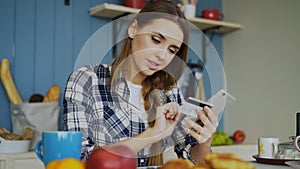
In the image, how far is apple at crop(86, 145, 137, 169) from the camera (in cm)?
57

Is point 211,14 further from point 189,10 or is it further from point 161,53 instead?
point 161,53

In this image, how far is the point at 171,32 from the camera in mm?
962

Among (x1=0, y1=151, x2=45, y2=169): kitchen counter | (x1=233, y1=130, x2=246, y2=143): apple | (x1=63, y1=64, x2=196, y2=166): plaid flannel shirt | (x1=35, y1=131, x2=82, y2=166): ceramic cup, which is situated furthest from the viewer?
(x1=233, y1=130, x2=246, y2=143): apple

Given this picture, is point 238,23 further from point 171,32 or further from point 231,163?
point 231,163

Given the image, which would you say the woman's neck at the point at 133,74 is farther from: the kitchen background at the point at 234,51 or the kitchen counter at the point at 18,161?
the kitchen background at the point at 234,51

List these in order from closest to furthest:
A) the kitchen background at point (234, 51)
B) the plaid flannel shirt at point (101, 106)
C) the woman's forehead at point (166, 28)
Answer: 1. the woman's forehead at point (166, 28)
2. the plaid flannel shirt at point (101, 106)
3. the kitchen background at point (234, 51)

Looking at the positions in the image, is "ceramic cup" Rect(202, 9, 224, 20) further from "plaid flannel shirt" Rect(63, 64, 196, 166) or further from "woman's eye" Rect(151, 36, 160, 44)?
"woman's eye" Rect(151, 36, 160, 44)

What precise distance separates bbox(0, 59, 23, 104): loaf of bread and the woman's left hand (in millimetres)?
1275

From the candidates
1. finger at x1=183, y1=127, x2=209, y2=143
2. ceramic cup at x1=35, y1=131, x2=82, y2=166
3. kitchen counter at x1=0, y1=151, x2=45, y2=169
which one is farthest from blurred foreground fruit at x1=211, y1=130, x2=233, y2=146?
ceramic cup at x1=35, y1=131, x2=82, y2=166

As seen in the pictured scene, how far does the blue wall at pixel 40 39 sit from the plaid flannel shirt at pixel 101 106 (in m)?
1.02

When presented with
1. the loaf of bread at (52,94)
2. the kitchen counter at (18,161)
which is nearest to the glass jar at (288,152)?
the kitchen counter at (18,161)

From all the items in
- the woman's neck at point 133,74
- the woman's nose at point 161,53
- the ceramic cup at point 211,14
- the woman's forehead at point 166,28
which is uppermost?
the ceramic cup at point 211,14

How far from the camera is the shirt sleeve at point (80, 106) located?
3.69ft

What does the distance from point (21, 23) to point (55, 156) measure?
1634 millimetres
